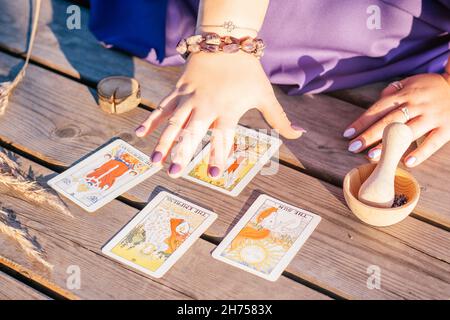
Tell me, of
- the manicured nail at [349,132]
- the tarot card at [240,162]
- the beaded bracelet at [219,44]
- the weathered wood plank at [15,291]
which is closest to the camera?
the weathered wood plank at [15,291]

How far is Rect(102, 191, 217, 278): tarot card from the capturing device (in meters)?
1.35

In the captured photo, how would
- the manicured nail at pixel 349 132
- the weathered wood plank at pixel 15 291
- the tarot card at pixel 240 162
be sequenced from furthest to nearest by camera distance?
the manicured nail at pixel 349 132 → the tarot card at pixel 240 162 → the weathered wood plank at pixel 15 291

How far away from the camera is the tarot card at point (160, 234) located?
1346mm

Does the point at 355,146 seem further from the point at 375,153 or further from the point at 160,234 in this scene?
the point at 160,234

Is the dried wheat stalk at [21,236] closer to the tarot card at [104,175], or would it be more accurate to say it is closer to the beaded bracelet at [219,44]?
the tarot card at [104,175]

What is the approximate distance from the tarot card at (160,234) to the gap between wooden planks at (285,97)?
1.07 ft

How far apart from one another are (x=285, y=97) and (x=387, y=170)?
0.55 metres

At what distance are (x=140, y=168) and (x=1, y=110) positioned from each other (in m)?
0.47

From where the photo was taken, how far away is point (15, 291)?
4.27 feet

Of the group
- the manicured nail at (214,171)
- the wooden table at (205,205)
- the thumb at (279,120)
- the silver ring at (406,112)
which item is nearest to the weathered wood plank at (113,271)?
the wooden table at (205,205)

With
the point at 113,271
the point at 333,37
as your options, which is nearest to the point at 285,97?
the point at 333,37

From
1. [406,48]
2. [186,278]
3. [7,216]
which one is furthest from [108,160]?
[406,48]

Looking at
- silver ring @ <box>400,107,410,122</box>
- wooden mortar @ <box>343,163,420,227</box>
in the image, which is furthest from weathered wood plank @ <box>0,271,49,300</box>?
silver ring @ <box>400,107,410,122</box>

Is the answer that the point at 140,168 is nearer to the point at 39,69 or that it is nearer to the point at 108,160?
the point at 108,160
